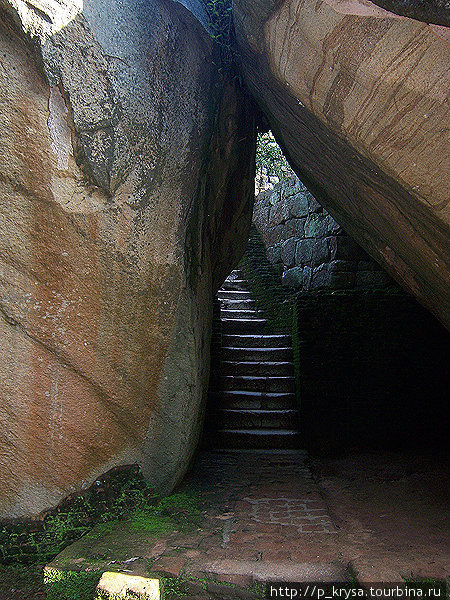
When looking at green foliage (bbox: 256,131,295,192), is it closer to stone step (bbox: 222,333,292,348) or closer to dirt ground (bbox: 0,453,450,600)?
stone step (bbox: 222,333,292,348)

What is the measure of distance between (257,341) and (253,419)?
5.60ft

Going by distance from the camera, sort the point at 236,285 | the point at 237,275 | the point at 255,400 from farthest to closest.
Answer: the point at 237,275 < the point at 236,285 < the point at 255,400

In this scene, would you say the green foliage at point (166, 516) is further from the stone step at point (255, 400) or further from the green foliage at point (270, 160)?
the green foliage at point (270, 160)

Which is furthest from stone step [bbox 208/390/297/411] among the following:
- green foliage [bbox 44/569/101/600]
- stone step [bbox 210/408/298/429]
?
green foliage [bbox 44/569/101/600]

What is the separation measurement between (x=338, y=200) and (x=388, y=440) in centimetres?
311

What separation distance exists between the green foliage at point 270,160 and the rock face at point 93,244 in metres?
7.76

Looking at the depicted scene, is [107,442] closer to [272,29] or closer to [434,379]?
[272,29]

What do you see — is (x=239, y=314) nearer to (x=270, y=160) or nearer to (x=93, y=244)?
(x=270, y=160)

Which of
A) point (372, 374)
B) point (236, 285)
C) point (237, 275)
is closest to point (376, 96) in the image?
point (372, 374)

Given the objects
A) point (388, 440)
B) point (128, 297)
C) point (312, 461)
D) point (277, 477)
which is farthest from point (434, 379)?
point (128, 297)

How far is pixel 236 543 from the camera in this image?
2.61m

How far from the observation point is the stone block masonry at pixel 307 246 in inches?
322

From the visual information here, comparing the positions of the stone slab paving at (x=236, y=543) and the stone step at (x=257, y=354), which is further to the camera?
the stone step at (x=257, y=354)

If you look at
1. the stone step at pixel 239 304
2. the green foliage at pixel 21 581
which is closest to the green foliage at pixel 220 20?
the green foliage at pixel 21 581
